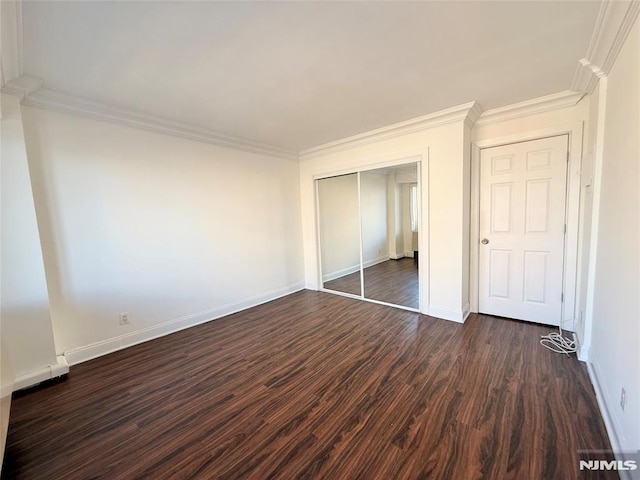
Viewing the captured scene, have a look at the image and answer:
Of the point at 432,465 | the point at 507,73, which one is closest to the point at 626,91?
the point at 507,73

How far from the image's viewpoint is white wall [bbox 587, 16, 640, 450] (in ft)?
4.15

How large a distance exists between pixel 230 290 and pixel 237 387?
1.77 meters

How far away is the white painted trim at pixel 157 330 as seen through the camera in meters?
2.53

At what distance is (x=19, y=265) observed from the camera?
207 centimetres

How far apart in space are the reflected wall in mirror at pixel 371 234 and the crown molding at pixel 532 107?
1.09 meters

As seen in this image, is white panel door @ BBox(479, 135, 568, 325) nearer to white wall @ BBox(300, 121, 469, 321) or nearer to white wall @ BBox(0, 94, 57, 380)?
white wall @ BBox(300, 121, 469, 321)

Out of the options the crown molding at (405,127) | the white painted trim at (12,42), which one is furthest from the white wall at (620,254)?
the white painted trim at (12,42)

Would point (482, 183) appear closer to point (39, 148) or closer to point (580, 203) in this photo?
point (580, 203)

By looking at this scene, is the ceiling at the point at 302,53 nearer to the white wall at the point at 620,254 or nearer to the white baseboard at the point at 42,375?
the white wall at the point at 620,254

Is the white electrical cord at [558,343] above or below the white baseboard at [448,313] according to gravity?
below

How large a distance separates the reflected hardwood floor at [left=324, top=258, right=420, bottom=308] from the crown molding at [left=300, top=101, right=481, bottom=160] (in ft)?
6.66

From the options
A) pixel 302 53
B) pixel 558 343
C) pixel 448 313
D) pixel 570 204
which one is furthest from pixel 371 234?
pixel 302 53

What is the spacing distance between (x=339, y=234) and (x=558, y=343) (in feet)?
10.2

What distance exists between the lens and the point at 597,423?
1576mm
